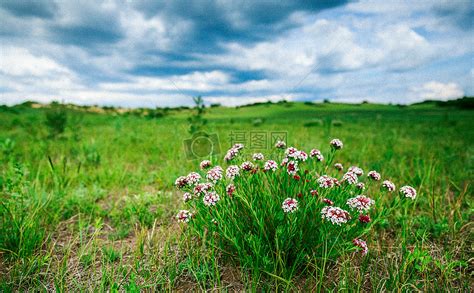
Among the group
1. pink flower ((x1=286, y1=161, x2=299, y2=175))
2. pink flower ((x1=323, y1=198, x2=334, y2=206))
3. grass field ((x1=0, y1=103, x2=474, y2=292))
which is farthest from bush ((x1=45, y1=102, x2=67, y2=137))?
pink flower ((x1=323, y1=198, x2=334, y2=206))

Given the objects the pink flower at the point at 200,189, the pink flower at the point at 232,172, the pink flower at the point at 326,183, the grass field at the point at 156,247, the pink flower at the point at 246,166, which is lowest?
the grass field at the point at 156,247

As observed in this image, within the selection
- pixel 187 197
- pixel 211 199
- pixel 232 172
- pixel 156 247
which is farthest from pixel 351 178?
pixel 156 247

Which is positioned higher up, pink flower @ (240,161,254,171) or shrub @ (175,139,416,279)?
pink flower @ (240,161,254,171)

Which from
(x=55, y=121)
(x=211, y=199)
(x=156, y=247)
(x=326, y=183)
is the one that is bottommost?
(x=156, y=247)

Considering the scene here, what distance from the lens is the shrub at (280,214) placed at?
85.1 inches

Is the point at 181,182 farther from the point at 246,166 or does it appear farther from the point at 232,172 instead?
the point at 246,166

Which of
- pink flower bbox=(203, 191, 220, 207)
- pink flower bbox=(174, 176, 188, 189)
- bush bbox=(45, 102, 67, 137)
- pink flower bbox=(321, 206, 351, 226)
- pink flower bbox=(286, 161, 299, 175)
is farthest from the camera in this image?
bush bbox=(45, 102, 67, 137)

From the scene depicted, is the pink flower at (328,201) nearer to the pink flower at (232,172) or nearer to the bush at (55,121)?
the pink flower at (232,172)

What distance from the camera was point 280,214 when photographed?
2.13 metres

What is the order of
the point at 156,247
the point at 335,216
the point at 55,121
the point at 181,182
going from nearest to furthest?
the point at 335,216
the point at 181,182
the point at 156,247
the point at 55,121

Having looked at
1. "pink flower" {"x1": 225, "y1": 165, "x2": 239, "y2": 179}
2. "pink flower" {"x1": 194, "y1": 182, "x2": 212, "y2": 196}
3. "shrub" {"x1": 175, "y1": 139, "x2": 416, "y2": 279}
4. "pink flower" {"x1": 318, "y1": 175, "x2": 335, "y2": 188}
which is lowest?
"shrub" {"x1": 175, "y1": 139, "x2": 416, "y2": 279}

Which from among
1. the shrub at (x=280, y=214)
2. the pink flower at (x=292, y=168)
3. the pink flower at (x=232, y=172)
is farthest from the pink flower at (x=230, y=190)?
the pink flower at (x=292, y=168)

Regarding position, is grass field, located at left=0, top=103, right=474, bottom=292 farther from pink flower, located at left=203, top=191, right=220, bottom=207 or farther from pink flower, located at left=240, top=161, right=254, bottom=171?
pink flower, located at left=240, top=161, right=254, bottom=171

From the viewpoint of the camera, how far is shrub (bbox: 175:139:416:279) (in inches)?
85.1
